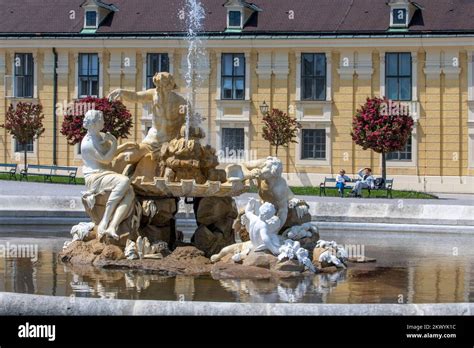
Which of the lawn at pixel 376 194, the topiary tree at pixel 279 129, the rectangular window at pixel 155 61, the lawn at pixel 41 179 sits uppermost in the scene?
the rectangular window at pixel 155 61

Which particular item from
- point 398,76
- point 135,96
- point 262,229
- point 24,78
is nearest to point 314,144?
point 398,76

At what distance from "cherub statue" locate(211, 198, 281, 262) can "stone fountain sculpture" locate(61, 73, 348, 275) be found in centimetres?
1

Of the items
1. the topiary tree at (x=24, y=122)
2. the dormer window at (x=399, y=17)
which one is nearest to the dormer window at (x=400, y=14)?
the dormer window at (x=399, y=17)

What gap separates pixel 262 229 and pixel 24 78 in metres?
36.7

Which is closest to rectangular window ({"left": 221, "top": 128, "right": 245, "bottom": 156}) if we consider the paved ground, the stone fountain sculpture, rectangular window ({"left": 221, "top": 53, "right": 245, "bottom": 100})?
rectangular window ({"left": 221, "top": 53, "right": 245, "bottom": 100})

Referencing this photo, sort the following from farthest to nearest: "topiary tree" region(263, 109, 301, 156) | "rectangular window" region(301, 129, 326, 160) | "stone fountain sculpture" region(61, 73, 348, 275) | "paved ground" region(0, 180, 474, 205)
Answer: "rectangular window" region(301, 129, 326, 160)
"topiary tree" region(263, 109, 301, 156)
"paved ground" region(0, 180, 474, 205)
"stone fountain sculpture" region(61, 73, 348, 275)

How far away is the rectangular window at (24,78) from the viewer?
48.3 metres

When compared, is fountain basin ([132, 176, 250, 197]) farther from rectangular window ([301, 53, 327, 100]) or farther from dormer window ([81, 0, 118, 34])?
dormer window ([81, 0, 118, 34])

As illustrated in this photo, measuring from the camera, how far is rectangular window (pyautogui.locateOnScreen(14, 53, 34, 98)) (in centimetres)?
4828

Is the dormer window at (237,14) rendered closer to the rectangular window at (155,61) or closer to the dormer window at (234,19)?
the dormer window at (234,19)

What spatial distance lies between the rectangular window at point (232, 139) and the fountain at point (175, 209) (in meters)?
30.2

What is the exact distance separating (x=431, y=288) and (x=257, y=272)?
7.11ft

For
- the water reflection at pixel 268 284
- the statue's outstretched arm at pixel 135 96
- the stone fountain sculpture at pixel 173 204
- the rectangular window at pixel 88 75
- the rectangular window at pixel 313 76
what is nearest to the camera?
the water reflection at pixel 268 284
